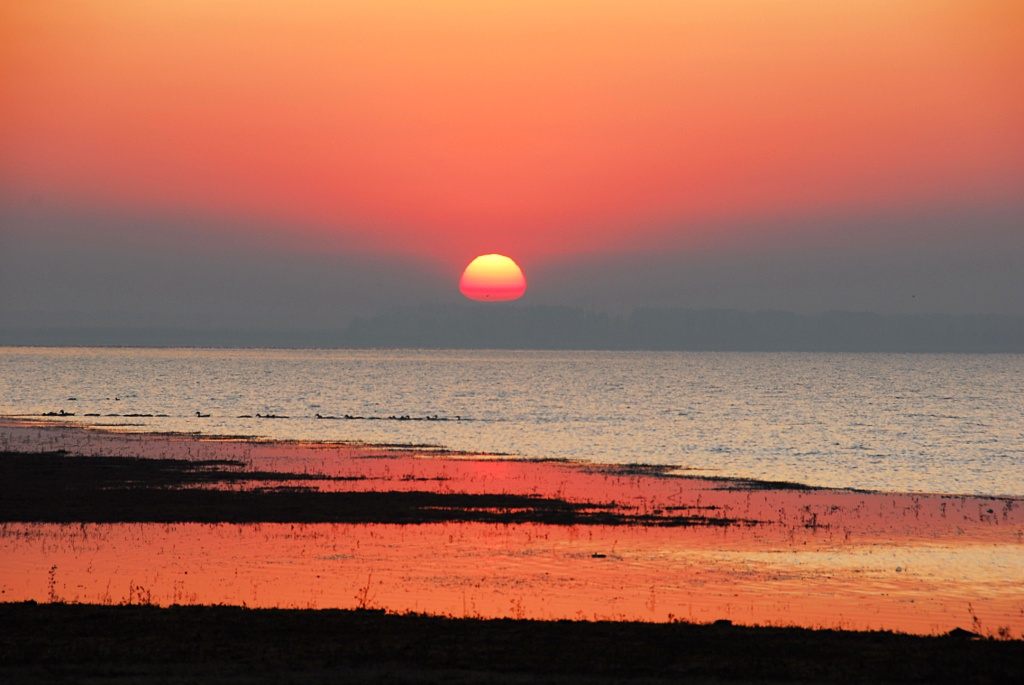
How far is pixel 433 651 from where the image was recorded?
64.3ft

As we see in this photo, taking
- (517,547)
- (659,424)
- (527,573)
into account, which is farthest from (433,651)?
(659,424)

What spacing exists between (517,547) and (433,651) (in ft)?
51.5

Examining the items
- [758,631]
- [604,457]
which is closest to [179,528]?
[758,631]

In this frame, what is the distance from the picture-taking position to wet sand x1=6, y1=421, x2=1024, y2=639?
2652 centimetres

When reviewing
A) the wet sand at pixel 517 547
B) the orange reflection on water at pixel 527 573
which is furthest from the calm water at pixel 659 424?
the orange reflection on water at pixel 527 573

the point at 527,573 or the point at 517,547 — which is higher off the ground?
the point at 527,573

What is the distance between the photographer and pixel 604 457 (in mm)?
75812

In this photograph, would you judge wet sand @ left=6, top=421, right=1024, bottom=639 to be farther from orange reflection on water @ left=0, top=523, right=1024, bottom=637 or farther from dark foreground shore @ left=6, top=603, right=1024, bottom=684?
dark foreground shore @ left=6, top=603, right=1024, bottom=684

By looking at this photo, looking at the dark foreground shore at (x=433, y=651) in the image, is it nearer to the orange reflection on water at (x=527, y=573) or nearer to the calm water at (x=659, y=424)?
the orange reflection on water at (x=527, y=573)

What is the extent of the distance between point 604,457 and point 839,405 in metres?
97.1

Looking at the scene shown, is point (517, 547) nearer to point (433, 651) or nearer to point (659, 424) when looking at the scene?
point (433, 651)

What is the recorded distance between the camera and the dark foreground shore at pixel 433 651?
18.0m

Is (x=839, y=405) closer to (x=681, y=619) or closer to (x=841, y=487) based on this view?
(x=841, y=487)

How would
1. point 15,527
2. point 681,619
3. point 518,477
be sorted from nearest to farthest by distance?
point 681,619 < point 15,527 < point 518,477
